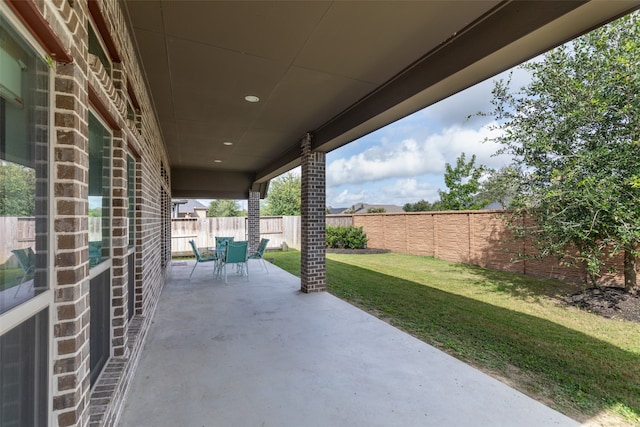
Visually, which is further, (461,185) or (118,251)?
(461,185)

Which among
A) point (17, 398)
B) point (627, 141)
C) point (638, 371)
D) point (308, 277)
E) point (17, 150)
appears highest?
point (627, 141)

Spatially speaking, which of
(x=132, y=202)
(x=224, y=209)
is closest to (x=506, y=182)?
(x=132, y=202)

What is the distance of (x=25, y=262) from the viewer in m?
0.96

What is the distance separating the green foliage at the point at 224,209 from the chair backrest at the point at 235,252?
32146mm

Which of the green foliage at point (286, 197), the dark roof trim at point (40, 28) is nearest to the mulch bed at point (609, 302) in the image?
the dark roof trim at point (40, 28)

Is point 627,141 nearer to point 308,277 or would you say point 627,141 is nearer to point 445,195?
point 308,277

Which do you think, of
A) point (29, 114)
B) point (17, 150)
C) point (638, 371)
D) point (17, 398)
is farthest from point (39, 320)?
point (638, 371)

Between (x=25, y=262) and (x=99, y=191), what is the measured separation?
45.1 inches

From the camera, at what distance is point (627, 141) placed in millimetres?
4422

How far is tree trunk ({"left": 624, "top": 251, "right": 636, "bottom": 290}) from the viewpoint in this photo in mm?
4965

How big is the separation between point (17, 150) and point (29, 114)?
0.16 meters

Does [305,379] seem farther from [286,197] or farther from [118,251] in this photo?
[286,197]

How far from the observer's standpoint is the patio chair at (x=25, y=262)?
92 cm

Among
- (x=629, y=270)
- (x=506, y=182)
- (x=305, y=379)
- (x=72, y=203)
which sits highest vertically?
(x=506, y=182)
